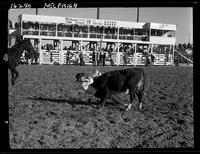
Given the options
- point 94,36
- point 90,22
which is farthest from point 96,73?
point 90,22

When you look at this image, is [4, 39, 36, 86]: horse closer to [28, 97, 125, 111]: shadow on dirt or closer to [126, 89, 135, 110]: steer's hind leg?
[28, 97, 125, 111]: shadow on dirt

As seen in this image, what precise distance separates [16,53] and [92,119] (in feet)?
4.75

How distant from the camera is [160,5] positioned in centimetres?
344

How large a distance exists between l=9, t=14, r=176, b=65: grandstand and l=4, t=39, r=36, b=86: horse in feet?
0.30

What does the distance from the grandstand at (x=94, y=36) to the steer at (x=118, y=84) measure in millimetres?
796

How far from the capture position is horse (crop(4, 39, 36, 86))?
141 inches

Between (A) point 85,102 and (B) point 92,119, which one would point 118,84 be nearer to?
(A) point 85,102

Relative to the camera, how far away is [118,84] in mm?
5141

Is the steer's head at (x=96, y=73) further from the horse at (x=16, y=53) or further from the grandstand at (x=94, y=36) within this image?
the horse at (x=16, y=53)

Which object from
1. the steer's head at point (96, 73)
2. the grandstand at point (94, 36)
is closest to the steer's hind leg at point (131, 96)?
the steer's head at point (96, 73)

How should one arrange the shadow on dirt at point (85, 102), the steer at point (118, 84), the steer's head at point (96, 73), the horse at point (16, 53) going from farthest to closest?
the shadow on dirt at point (85, 102) → the steer at point (118, 84) → the steer's head at point (96, 73) → the horse at point (16, 53)

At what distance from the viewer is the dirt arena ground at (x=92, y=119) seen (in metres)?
3.63

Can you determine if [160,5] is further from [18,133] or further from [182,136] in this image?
[18,133]

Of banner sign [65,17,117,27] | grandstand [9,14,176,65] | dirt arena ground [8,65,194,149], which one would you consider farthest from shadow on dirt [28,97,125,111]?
banner sign [65,17,117,27]
